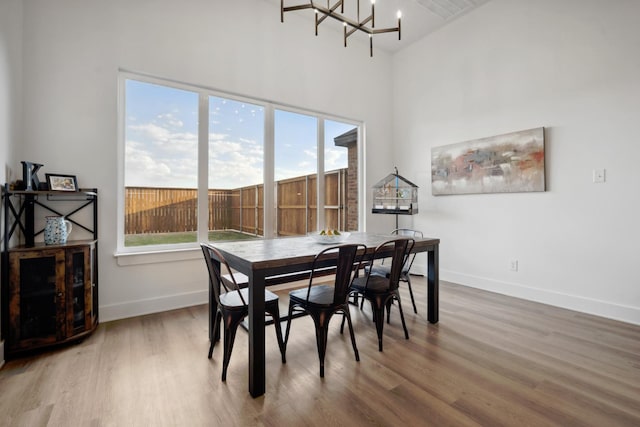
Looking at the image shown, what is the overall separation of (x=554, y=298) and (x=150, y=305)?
4.43 m

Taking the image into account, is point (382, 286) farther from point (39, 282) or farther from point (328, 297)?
point (39, 282)

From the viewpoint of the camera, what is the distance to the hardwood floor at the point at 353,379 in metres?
1.62

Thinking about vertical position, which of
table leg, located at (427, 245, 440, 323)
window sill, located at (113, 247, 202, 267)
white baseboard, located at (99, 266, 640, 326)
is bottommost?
white baseboard, located at (99, 266, 640, 326)

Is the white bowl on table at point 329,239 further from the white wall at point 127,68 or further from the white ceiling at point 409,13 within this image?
the white ceiling at point 409,13

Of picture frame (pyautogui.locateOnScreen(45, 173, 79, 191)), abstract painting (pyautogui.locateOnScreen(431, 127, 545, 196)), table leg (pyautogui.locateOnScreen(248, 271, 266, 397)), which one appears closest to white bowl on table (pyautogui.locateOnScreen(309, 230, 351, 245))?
table leg (pyautogui.locateOnScreen(248, 271, 266, 397))

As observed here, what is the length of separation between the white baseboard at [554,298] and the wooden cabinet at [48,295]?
4354 mm

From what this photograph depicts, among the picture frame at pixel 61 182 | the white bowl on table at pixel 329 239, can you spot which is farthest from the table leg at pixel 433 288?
the picture frame at pixel 61 182

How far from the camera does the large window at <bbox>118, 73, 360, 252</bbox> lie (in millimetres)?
3240

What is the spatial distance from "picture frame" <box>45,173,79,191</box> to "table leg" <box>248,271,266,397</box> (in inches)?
81.6

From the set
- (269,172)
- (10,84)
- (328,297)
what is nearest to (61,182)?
(10,84)

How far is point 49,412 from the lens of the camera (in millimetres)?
1648

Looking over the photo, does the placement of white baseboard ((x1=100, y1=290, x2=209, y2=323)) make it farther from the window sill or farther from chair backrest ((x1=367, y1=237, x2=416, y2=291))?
chair backrest ((x1=367, y1=237, x2=416, y2=291))

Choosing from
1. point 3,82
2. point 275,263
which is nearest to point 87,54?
point 3,82

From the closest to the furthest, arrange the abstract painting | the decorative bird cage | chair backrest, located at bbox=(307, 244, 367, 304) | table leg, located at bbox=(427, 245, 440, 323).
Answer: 1. chair backrest, located at bbox=(307, 244, 367, 304)
2. table leg, located at bbox=(427, 245, 440, 323)
3. the abstract painting
4. the decorative bird cage
